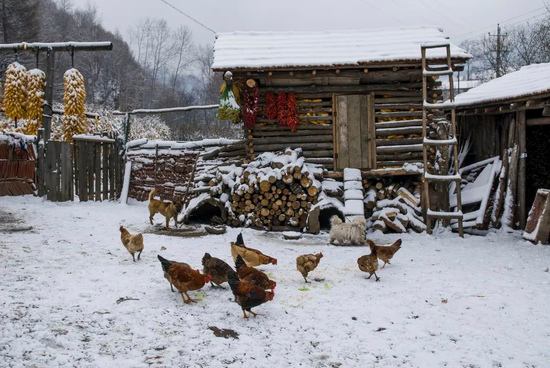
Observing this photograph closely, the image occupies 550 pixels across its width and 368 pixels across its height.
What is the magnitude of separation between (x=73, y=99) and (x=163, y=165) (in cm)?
367

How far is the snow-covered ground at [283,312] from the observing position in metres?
4.59

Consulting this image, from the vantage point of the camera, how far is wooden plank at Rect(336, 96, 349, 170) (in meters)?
13.1

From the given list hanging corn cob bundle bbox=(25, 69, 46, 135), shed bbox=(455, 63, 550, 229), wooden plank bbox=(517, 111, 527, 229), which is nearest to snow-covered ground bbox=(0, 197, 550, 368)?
wooden plank bbox=(517, 111, 527, 229)

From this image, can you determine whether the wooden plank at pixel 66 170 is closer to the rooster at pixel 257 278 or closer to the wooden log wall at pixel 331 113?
the wooden log wall at pixel 331 113

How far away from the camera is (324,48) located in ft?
44.8

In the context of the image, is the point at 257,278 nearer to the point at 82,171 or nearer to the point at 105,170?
the point at 82,171

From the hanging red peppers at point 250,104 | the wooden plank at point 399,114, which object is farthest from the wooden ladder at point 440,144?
the hanging red peppers at point 250,104

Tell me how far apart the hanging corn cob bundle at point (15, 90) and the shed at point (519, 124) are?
13.3 metres

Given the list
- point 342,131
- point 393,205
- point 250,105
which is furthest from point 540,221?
point 250,105

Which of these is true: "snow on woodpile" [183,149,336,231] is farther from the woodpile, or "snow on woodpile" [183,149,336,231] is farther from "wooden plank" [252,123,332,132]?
"wooden plank" [252,123,332,132]

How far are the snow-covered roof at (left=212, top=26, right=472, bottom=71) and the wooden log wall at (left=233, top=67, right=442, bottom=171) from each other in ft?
1.49

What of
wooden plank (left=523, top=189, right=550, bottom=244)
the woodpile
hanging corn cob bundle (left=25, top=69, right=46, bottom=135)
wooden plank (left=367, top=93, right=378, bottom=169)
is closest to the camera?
wooden plank (left=523, top=189, right=550, bottom=244)

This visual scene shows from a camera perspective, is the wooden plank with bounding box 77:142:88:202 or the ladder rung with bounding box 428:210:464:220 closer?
the ladder rung with bounding box 428:210:464:220

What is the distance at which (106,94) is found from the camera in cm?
4041
